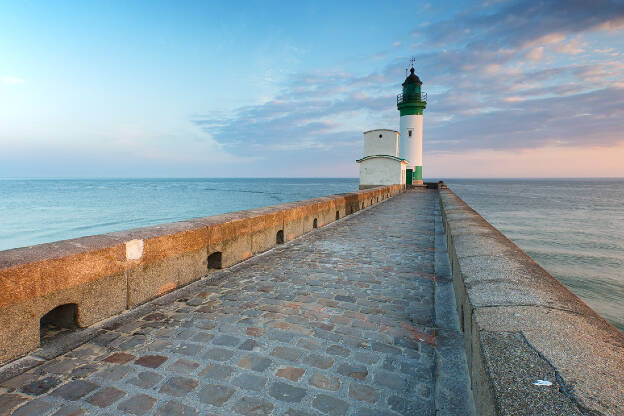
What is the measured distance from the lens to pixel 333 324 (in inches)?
125

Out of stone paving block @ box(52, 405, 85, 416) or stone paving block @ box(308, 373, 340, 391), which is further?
stone paving block @ box(308, 373, 340, 391)

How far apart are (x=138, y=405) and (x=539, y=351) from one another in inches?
92.0

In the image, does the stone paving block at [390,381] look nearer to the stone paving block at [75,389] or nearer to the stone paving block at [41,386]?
the stone paving block at [75,389]

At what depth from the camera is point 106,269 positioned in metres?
3.13

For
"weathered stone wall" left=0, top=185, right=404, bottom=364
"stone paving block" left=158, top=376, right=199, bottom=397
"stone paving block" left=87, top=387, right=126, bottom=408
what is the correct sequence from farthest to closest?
"weathered stone wall" left=0, top=185, right=404, bottom=364
"stone paving block" left=158, top=376, right=199, bottom=397
"stone paving block" left=87, top=387, right=126, bottom=408

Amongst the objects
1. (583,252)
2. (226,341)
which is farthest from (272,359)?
(583,252)

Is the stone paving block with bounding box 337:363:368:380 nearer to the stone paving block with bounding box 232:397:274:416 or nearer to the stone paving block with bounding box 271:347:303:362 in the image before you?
the stone paving block with bounding box 271:347:303:362

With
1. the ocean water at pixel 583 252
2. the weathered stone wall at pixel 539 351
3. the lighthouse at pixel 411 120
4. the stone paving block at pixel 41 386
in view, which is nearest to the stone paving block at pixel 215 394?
the stone paving block at pixel 41 386

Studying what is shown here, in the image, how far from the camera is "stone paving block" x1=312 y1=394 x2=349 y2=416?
6.55 ft

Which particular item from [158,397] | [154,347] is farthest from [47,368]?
[158,397]

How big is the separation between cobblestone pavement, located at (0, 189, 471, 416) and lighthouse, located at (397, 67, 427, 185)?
3316cm

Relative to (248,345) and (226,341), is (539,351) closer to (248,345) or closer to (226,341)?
(248,345)

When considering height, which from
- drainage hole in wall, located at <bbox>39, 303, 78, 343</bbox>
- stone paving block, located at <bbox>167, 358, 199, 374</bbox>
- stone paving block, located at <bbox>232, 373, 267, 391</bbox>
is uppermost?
drainage hole in wall, located at <bbox>39, 303, 78, 343</bbox>

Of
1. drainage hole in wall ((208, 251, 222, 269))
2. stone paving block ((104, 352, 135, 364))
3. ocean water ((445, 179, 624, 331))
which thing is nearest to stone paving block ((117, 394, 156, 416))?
stone paving block ((104, 352, 135, 364))
